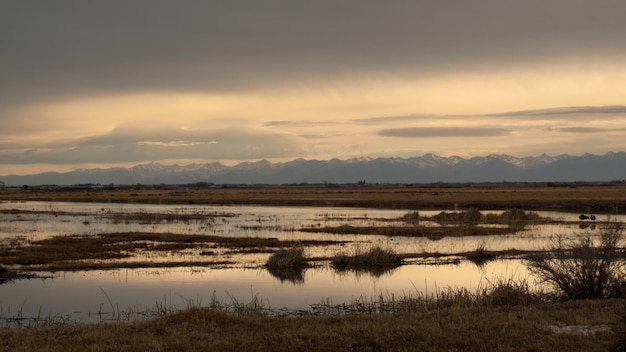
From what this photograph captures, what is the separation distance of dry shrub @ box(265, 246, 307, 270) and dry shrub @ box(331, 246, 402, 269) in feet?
5.62

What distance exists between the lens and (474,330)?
39.9 feet

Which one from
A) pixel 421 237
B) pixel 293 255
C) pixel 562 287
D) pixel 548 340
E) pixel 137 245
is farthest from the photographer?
pixel 421 237

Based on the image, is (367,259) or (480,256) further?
(480,256)

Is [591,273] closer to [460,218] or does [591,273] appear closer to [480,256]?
[480,256]

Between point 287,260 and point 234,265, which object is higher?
point 287,260

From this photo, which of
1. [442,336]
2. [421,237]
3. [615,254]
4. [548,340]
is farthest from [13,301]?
[421,237]

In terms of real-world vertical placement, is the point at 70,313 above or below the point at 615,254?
below

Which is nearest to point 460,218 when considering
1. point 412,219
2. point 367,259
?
point 412,219

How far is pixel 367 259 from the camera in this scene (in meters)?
29.7

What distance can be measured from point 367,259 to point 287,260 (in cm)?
392

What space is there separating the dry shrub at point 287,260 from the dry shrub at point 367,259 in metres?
1.71

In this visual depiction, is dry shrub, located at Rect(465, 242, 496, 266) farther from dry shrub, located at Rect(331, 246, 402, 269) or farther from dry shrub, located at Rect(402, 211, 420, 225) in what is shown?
dry shrub, located at Rect(402, 211, 420, 225)

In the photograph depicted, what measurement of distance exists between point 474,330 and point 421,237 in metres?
31.2

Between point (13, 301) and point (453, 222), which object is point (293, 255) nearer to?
point (13, 301)
